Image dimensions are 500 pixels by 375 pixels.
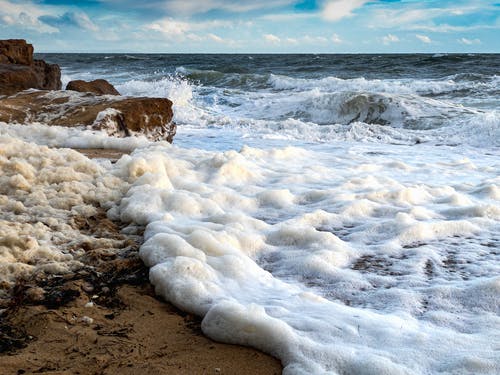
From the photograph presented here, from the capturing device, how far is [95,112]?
19.7 ft

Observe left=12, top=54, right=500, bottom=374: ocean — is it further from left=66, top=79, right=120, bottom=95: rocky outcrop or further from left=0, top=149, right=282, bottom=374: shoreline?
left=66, top=79, right=120, bottom=95: rocky outcrop

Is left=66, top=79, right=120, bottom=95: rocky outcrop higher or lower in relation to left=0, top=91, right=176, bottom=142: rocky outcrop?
higher

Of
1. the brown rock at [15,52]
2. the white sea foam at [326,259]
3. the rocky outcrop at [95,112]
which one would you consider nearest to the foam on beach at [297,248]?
the white sea foam at [326,259]

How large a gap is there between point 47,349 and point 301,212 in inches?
81.5

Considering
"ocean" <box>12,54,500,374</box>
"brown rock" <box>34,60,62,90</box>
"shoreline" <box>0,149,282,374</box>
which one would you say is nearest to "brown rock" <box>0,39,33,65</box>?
"brown rock" <box>34,60,62,90</box>

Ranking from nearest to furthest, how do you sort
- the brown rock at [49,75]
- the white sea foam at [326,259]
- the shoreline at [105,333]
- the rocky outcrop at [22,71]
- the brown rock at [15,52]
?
the shoreline at [105,333] → the white sea foam at [326,259] → the rocky outcrop at [22,71] → the brown rock at [49,75] → the brown rock at [15,52]

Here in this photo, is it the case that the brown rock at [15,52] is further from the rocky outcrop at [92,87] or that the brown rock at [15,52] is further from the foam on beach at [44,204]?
the foam on beach at [44,204]

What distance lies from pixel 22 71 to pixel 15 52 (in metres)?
1.99

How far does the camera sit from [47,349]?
1.72m

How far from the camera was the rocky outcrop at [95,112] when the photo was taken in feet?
19.3

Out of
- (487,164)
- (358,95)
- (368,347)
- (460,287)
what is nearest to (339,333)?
(368,347)

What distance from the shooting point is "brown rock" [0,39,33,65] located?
29.8 ft

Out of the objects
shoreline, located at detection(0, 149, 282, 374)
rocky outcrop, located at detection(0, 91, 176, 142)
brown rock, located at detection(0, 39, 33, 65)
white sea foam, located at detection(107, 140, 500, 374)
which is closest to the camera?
shoreline, located at detection(0, 149, 282, 374)

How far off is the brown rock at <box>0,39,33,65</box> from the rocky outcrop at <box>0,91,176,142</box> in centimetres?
281
